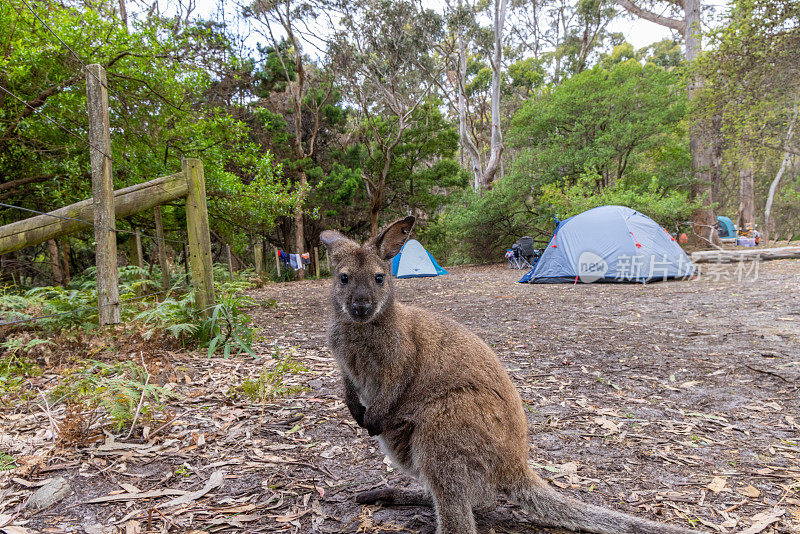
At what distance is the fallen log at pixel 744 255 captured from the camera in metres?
12.3

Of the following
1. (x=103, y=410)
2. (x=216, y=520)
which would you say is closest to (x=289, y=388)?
(x=103, y=410)

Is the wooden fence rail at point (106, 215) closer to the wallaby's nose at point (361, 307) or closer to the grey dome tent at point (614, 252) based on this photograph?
the wallaby's nose at point (361, 307)

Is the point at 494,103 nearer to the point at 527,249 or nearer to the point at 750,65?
the point at 527,249

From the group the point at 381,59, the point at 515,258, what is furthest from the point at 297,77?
the point at 515,258

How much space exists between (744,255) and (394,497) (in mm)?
14749

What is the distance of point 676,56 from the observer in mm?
25953

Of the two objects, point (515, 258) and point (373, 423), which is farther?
point (515, 258)

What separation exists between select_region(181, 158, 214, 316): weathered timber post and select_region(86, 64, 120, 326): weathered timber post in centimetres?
75

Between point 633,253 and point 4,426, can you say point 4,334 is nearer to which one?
point 4,426

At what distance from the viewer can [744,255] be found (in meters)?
12.3

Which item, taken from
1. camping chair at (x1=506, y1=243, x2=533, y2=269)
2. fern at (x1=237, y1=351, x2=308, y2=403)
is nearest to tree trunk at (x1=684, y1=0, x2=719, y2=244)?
camping chair at (x1=506, y1=243, x2=533, y2=269)

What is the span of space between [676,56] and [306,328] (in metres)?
31.4

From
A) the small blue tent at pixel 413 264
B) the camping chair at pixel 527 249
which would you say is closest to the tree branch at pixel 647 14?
the camping chair at pixel 527 249

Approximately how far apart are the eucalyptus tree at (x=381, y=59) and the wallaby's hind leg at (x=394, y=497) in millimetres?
15213
